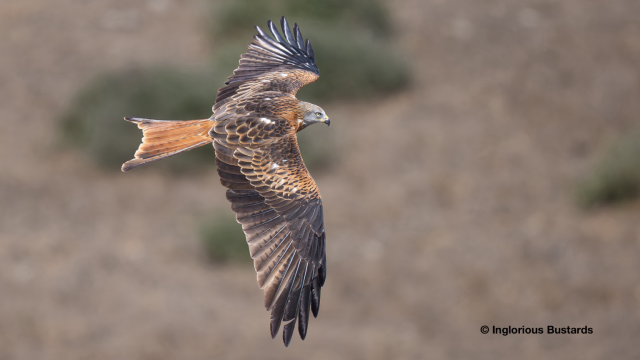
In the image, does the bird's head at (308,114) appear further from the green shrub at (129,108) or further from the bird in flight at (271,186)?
the green shrub at (129,108)

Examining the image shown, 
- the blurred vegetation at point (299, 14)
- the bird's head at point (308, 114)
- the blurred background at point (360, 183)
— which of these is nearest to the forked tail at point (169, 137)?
the bird's head at point (308, 114)

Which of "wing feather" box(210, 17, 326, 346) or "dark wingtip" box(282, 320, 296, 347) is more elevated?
"wing feather" box(210, 17, 326, 346)

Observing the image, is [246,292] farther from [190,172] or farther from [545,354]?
[545,354]

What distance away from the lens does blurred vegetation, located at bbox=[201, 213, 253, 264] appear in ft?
77.9

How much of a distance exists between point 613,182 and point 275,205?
1840 cm

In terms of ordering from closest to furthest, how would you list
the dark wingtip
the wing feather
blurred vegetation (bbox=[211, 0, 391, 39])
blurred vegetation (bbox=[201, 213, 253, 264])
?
the dark wingtip < the wing feather < blurred vegetation (bbox=[201, 213, 253, 264]) < blurred vegetation (bbox=[211, 0, 391, 39])

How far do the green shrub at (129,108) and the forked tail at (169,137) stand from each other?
16238 millimetres

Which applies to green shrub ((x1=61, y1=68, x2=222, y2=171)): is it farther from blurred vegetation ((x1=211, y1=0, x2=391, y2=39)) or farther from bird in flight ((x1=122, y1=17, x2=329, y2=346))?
bird in flight ((x1=122, y1=17, x2=329, y2=346))

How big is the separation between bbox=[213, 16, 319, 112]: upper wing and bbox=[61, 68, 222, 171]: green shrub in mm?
13935

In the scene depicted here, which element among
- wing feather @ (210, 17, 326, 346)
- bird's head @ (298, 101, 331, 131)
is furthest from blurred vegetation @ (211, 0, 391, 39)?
wing feather @ (210, 17, 326, 346)

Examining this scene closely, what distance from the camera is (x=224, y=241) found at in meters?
23.8

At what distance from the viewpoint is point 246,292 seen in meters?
23.2

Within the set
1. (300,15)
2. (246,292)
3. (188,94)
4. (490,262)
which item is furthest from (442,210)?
(300,15)

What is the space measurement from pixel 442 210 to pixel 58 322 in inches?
444
